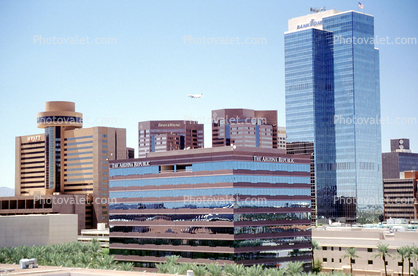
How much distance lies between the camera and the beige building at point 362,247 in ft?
570

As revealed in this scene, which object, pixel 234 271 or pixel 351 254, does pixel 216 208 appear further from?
pixel 234 271

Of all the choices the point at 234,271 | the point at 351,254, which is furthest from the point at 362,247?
the point at 234,271

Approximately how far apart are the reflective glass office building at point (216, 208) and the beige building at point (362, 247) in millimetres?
17357

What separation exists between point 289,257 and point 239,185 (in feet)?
80.1

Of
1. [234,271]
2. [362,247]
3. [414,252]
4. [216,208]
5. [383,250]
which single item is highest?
[216,208]

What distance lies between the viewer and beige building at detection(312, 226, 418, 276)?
173875mm

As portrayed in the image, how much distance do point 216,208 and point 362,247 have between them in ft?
156

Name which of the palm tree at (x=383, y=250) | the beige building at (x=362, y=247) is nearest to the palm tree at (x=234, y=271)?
the palm tree at (x=383, y=250)

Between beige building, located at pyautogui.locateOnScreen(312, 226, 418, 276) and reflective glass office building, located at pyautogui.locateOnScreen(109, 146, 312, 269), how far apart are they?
17.4 meters

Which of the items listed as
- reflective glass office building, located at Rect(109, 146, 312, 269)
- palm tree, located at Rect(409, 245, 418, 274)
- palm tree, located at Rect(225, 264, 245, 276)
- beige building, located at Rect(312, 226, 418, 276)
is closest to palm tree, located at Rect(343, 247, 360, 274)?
beige building, located at Rect(312, 226, 418, 276)

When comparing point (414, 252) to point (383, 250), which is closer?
point (414, 252)

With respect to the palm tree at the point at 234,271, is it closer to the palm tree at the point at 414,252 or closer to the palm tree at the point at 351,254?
the palm tree at the point at 414,252

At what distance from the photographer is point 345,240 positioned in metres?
189

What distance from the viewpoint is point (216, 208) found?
165 meters
